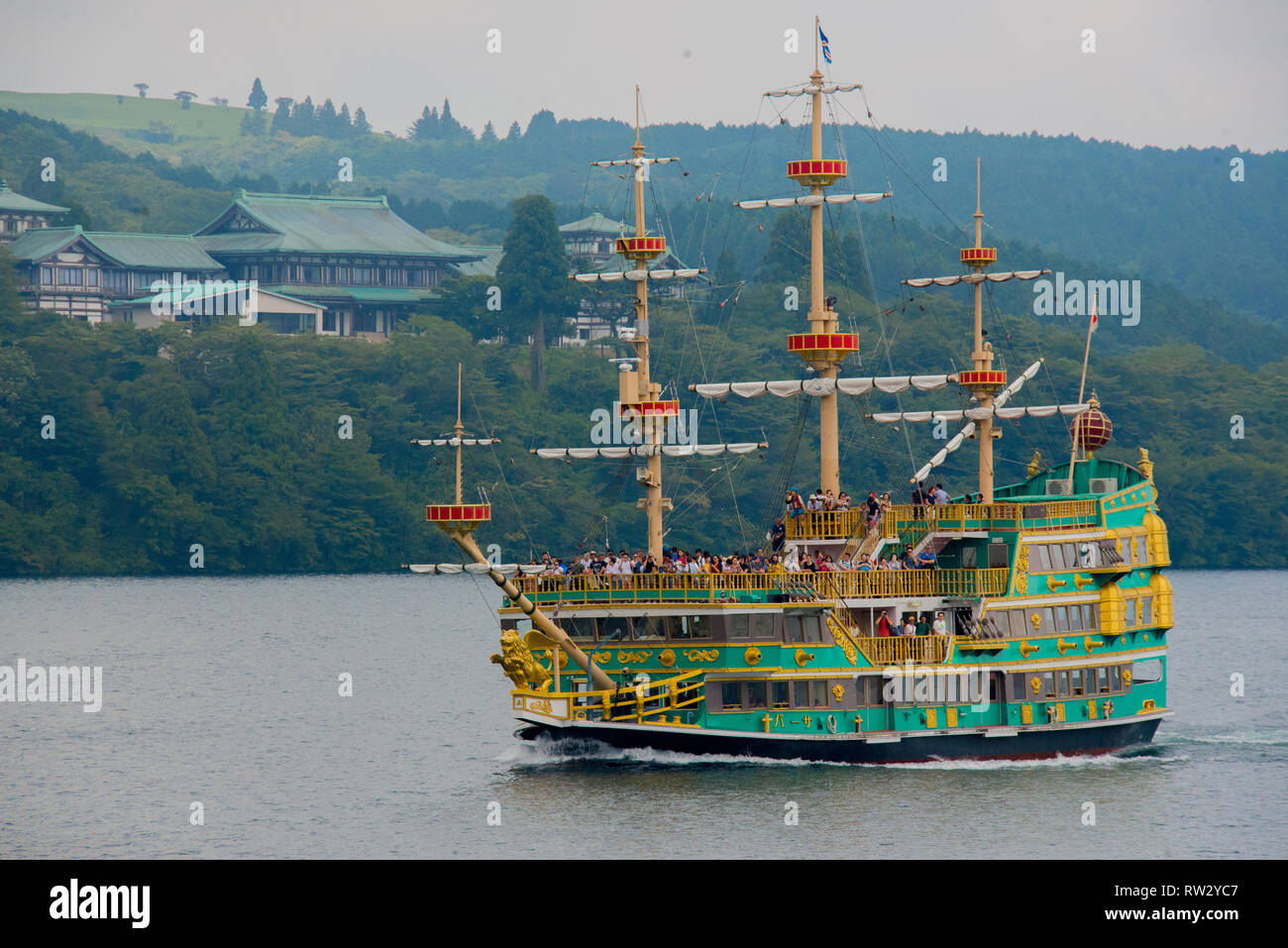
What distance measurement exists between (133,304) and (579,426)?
37.6 meters

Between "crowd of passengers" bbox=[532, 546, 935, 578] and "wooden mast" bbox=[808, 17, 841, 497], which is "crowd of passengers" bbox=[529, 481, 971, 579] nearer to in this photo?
"crowd of passengers" bbox=[532, 546, 935, 578]

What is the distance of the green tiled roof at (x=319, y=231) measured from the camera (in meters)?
164

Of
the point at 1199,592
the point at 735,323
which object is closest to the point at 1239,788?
the point at 1199,592

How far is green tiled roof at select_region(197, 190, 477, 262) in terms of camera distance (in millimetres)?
163875

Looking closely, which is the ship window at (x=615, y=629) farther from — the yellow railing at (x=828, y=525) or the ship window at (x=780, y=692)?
the yellow railing at (x=828, y=525)

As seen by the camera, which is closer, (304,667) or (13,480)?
(304,667)

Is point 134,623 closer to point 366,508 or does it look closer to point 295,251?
point 366,508

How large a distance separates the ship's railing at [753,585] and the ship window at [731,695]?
2.00 metres

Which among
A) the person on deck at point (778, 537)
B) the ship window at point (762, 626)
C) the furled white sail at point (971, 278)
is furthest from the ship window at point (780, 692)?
the furled white sail at point (971, 278)

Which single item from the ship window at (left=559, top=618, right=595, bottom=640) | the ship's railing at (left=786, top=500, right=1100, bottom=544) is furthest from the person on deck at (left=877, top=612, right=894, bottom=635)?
the ship window at (left=559, top=618, right=595, bottom=640)

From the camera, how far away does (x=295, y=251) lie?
16275 cm

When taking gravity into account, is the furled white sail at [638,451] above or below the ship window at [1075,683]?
above

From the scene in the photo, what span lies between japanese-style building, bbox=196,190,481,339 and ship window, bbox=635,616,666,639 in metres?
109

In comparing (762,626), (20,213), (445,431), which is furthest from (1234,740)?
(20,213)
